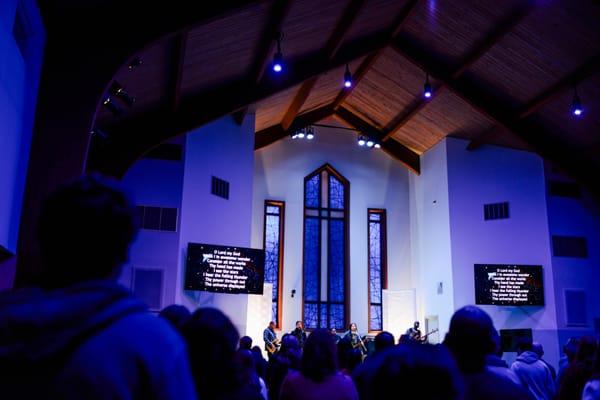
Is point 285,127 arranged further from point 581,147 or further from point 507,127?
point 581,147

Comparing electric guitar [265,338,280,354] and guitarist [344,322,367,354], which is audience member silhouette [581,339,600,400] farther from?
guitarist [344,322,367,354]

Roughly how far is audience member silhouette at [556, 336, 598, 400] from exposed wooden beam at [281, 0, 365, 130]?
6459 mm

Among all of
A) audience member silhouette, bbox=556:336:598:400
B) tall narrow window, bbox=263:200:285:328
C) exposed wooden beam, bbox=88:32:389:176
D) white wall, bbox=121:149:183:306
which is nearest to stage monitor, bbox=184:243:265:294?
white wall, bbox=121:149:183:306

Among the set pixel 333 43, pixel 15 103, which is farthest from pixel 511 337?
pixel 15 103

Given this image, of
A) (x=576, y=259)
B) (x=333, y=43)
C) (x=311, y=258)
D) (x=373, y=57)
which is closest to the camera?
(x=333, y=43)

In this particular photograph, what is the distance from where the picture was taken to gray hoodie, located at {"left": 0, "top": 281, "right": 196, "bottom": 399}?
2.88 feet

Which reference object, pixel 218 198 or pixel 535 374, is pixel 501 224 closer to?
pixel 218 198

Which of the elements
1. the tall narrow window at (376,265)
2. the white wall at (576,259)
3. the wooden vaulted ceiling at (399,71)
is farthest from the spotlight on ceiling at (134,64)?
the white wall at (576,259)

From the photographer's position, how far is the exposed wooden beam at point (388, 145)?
14.0m

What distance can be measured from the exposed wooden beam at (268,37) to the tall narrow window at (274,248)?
461 centimetres

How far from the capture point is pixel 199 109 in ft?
32.0

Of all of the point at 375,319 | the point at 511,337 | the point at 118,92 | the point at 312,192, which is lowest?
the point at 511,337

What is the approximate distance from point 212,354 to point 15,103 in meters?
3.96

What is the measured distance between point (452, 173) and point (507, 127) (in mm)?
1968
